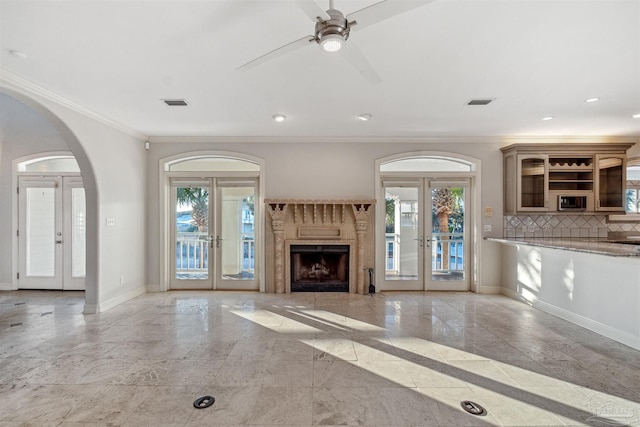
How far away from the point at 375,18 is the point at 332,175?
12.3 feet

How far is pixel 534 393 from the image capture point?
231 cm

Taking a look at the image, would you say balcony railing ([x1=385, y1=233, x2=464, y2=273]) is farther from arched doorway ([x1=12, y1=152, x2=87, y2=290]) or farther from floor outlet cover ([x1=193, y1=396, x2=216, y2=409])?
arched doorway ([x1=12, y1=152, x2=87, y2=290])

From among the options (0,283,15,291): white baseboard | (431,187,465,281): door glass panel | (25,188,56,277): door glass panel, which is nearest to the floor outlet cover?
(431,187,465,281): door glass panel

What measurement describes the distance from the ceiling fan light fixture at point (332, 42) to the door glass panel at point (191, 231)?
172 inches

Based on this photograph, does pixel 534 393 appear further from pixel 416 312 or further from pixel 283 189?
pixel 283 189

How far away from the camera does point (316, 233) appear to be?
5492 mm

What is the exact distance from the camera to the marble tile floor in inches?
82.3

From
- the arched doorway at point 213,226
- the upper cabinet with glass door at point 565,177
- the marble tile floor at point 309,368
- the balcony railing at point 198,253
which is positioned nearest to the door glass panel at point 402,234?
the marble tile floor at point 309,368

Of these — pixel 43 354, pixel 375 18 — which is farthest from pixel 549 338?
pixel 43 354

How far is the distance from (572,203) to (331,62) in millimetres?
4963

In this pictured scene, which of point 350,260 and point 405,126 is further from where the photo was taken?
point 350,260

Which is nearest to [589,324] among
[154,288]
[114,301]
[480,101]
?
[480,101]

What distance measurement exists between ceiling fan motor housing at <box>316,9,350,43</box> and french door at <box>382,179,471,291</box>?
3949 millimetres

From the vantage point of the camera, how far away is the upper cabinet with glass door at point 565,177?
16.7ft
